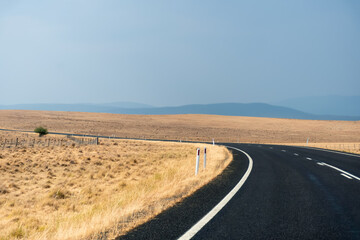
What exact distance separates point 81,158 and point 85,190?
11628 mm

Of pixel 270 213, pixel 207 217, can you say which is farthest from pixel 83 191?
pixel 270 213

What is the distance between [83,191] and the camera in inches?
578

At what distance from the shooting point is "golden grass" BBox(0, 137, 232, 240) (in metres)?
6.14

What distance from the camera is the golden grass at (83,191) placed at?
614 centimetres

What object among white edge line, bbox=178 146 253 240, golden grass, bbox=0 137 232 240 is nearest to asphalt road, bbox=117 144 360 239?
white edge line, bbox=178 146 253 240

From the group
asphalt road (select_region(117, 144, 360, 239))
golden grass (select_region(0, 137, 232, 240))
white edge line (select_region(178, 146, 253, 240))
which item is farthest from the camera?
golden grass (select_region(0, 137, 232, 240))

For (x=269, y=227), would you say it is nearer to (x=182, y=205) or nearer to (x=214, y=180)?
(x=182, y=205)

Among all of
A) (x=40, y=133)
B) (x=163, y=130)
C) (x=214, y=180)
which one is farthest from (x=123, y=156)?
(x=163, y=130)

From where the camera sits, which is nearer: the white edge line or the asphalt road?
the white edge line

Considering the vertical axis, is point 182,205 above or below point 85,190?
above

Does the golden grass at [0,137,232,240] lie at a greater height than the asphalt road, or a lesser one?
lesser

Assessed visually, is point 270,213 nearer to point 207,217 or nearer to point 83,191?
point 207,217

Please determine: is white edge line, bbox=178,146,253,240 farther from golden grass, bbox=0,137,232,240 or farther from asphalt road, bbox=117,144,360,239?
golden grass, bbox=0,137,232,240

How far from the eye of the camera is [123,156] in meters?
28.7
